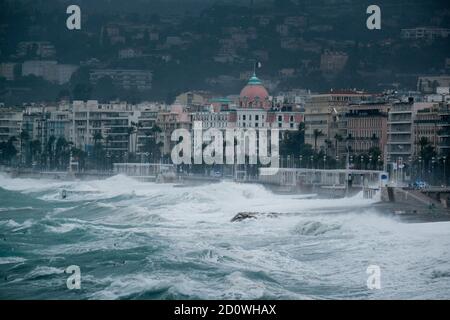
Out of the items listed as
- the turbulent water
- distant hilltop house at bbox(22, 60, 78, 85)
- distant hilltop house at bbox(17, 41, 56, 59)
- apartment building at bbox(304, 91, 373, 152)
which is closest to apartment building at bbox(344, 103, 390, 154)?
apartment building at bbox(304, 91, 373, 152)

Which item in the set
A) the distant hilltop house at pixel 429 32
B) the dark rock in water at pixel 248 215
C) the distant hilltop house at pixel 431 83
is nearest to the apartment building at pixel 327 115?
the distant hilltop house at pixel 431 83

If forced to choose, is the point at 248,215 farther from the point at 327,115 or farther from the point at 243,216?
the point at 327,115

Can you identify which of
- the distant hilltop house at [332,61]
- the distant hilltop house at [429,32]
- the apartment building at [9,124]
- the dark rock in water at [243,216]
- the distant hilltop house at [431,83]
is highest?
the distant hilltop house at [429,32]

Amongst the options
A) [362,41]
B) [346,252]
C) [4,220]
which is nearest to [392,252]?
[346,252]

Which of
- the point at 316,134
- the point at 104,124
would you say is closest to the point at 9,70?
the point at 104,124

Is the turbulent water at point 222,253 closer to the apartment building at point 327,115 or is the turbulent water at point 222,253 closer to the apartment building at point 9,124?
the apartment building at point 327,115

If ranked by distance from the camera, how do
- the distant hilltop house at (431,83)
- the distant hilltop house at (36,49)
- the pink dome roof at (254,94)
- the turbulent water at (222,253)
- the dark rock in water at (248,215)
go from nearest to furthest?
the turbulent water at (222,253) → the dark rock in water at (248,215) → the distant hilltop house at (431,83) → the pink dome roof at (254,94) → the distant hilltop house at (36,49)
